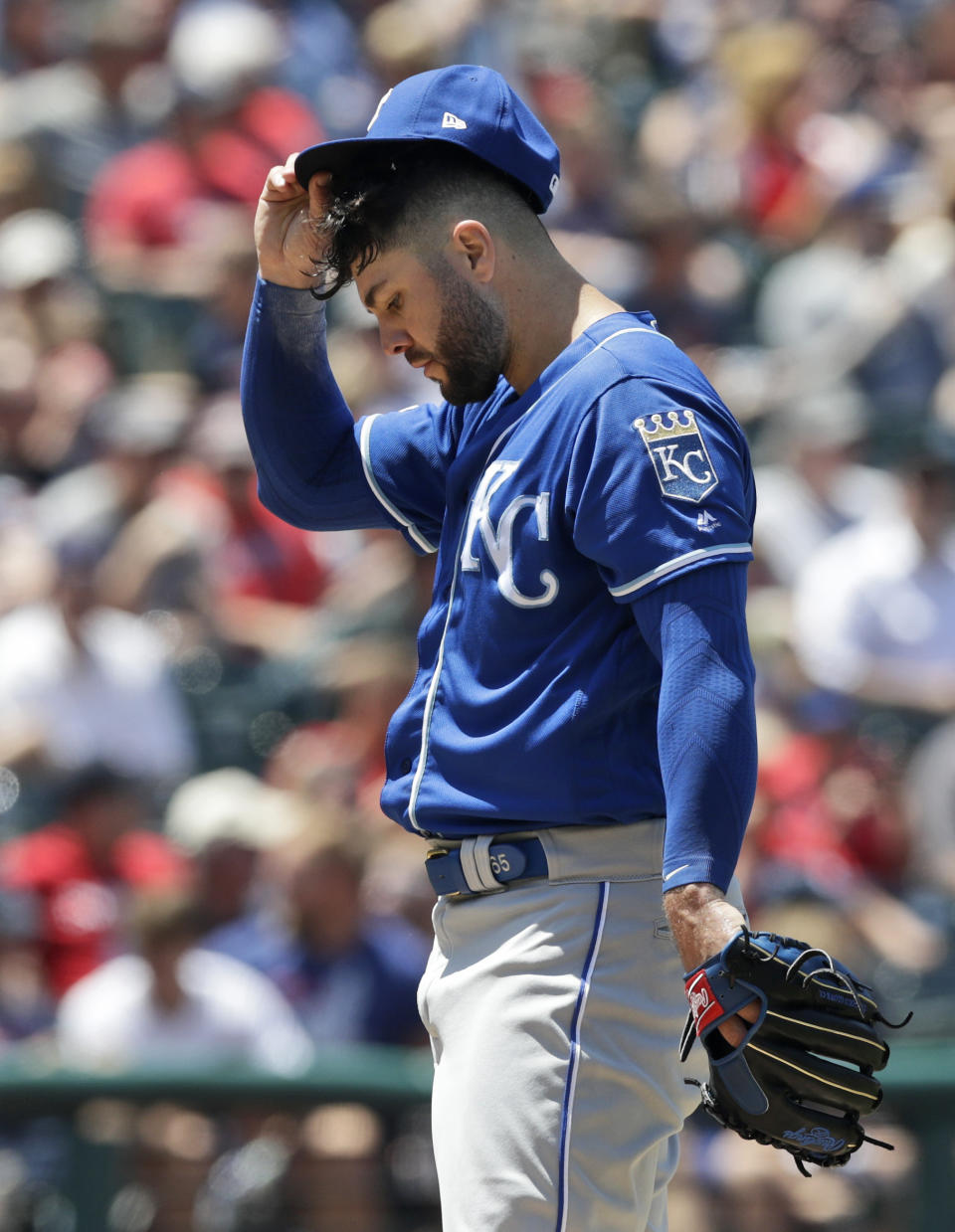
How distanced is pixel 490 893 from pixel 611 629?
1.21ft

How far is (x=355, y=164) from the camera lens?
2.45 meters

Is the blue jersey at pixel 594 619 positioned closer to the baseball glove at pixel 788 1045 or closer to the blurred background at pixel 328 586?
the baseball glove at pixel 788 1045

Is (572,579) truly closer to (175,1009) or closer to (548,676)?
(548,676)

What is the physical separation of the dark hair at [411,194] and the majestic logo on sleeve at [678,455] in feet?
1.27

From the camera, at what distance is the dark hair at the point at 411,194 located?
2.41 m

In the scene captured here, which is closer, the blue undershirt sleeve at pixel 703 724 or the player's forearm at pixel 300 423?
the blue undershirt sleeve at pixel 703 724

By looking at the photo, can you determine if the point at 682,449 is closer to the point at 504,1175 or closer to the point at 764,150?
the point at 504,1175

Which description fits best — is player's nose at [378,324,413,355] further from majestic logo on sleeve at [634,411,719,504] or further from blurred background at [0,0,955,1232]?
blurred background at [0,0,955,1232]

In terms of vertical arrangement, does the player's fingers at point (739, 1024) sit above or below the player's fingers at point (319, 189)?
below

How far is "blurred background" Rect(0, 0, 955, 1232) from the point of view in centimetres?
416

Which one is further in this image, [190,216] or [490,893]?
[190,216]

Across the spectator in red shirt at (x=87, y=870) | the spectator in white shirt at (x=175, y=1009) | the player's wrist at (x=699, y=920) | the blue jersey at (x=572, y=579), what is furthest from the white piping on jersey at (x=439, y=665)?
the spectator in red shirt at (x=87, y=870)

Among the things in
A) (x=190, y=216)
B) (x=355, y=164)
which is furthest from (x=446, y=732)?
(x=190, y=216)

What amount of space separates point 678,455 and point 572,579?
0.22 meters
